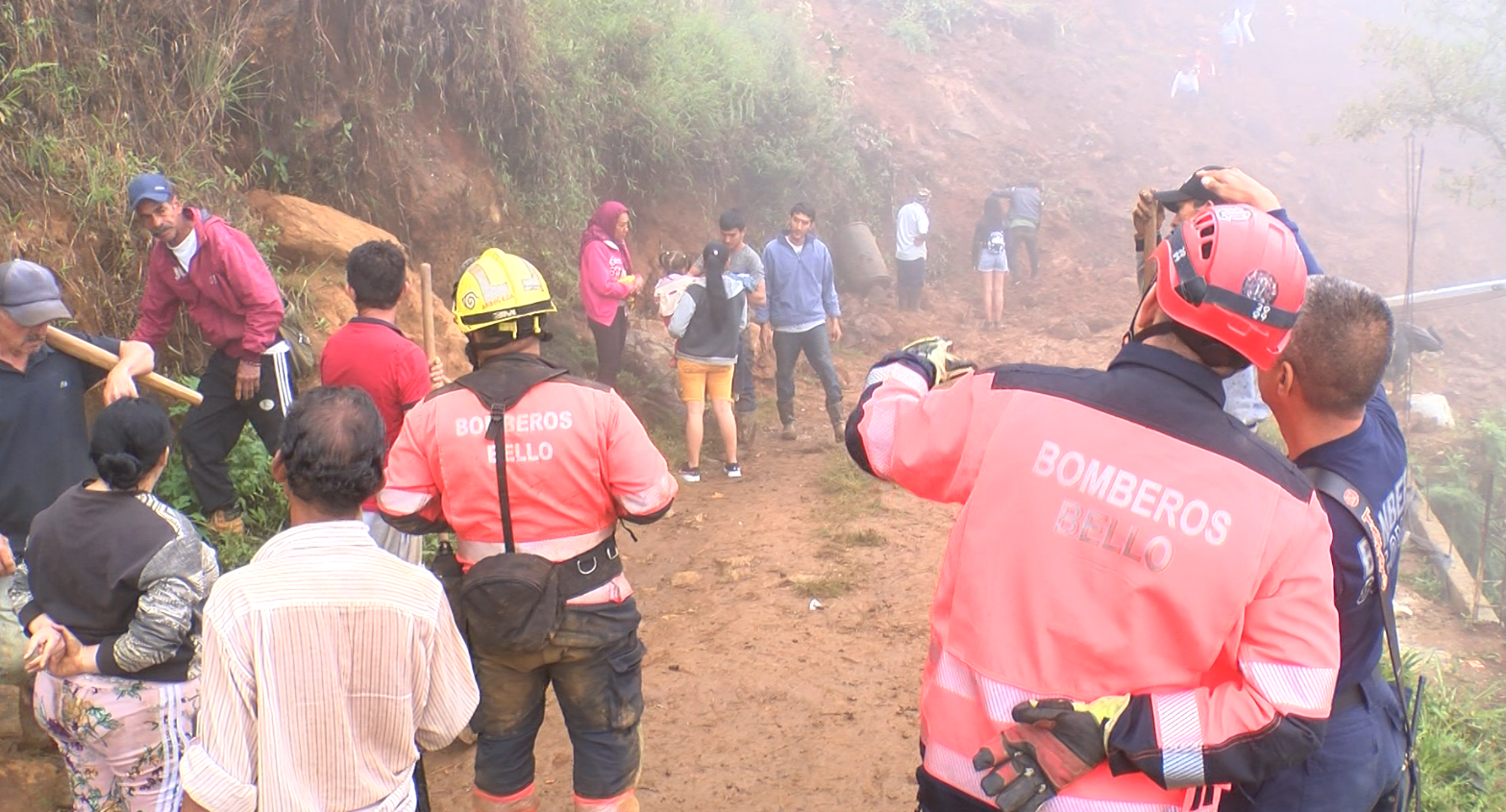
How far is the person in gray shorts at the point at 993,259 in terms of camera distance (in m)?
13.9

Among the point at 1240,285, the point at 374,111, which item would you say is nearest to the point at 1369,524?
the point at 1240,285

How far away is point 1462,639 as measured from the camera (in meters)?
6.86

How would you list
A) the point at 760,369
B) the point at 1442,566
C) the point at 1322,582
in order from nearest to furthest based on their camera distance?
1. the point at 1322,582
2. the point at 1442,566
3. the point at 760,369

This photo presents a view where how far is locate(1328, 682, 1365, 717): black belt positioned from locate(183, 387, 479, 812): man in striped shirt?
1.96 meters

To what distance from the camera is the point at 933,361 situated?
221 centimetres

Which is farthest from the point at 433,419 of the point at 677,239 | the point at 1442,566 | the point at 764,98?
the point at 764,98

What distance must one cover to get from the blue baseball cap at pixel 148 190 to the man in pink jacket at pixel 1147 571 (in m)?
4.11

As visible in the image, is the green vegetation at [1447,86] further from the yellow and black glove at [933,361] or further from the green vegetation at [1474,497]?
the yellow and black glove at [933,361]

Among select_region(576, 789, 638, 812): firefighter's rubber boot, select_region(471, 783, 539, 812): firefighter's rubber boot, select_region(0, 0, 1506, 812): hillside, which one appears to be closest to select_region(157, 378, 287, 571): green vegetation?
select_region(0, 0, 1506, 812): hillside

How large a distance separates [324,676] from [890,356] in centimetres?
131

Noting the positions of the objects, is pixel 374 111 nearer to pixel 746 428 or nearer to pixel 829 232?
pixel 746 428

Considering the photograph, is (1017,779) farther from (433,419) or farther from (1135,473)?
(433,419)

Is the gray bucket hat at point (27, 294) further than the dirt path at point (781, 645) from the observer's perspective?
No

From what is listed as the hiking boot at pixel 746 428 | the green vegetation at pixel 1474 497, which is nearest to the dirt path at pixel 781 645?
the hiking boot at pixel 746 428
